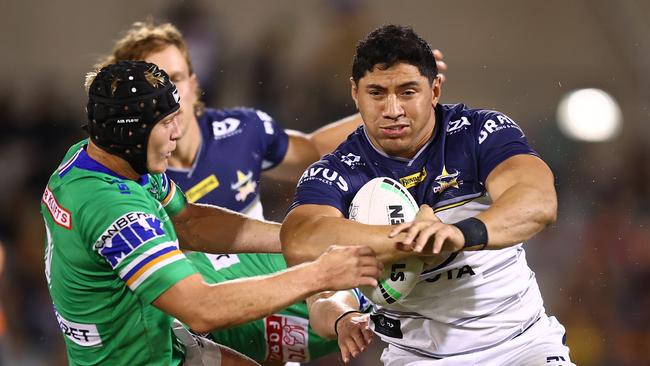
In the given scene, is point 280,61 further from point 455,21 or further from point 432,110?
point 432,110

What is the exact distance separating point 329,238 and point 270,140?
238 centimetres

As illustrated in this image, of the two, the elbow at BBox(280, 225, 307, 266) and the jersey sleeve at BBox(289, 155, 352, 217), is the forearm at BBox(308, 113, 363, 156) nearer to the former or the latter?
the jersey sleeve at BBox(289, 155, 352, 217)

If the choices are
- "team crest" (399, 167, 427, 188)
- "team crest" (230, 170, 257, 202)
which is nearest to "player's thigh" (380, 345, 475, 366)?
"team crest" (399, 167, 427, 188)

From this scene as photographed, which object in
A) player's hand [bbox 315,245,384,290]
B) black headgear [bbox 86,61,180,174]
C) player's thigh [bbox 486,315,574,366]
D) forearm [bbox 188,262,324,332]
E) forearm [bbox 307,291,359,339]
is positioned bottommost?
forearm [bbox 307,291,359,339]

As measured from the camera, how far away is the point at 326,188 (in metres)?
4.50

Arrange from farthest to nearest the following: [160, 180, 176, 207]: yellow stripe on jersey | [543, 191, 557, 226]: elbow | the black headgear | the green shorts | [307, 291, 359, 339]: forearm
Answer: the green shorts < [307, 291, 359, 339]: forearm < [160, 180, 176, 207]: yellow stripe on jersey < [543, 191, 557, 226]: elbow < the black headgear

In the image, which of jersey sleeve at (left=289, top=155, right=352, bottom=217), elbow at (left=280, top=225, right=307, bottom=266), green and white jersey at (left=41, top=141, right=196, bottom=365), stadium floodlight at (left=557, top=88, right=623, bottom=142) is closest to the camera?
green and white jersey at (left=41, top=141, right=196, bottom=365)

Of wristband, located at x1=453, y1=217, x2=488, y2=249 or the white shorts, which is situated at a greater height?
wristband, located at x1=453, y1=217, x2=488, y2=249

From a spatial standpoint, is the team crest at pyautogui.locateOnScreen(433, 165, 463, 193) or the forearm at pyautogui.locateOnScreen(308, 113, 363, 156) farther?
the forearm at pyautogui.locateOnScreen(308, 113, 363, 156)

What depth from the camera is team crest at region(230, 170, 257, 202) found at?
6.28 meters

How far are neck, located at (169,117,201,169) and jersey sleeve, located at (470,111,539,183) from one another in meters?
2.29

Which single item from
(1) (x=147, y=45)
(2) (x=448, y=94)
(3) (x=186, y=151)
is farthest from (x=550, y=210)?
(2) (x=448, y=94)

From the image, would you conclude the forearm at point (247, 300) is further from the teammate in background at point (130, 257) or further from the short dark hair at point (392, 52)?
the short dark hair at point (392, 52)

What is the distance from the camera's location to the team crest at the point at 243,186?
628cm
